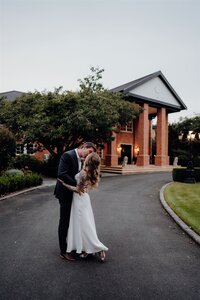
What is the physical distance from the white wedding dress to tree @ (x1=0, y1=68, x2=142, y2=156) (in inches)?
560

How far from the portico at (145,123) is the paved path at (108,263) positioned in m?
24.5

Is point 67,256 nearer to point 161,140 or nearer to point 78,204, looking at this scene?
point 78,204

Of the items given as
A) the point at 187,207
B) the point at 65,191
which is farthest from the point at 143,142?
the point at 65,191

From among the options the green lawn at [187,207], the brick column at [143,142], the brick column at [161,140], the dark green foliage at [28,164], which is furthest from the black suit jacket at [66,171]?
the brick column at [161,140]

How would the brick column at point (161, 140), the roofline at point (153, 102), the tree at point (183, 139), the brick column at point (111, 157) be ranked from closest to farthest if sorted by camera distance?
1. the brick column at point (111, 157)
2. the roofline at point (153, 102)
3. the brick column at point (161, 140)
4. the tree at point (183, 139)

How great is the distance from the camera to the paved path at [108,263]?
3725 mm

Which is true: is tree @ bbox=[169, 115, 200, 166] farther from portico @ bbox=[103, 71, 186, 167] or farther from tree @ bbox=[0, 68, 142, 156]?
tree @ bbox=[0, 68, 142, 156]

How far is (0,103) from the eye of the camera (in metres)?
23.8

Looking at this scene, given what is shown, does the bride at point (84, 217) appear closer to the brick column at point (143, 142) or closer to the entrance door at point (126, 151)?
the brick column at point (143, 142)

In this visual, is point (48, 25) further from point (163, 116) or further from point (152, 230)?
point (163, 116)

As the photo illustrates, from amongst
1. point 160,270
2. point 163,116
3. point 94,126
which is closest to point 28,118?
point 94,126

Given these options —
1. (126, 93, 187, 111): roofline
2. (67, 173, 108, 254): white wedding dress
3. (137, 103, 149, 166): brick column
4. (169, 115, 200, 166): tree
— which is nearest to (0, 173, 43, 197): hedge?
(67, 173, 108, 254): white wedding dress

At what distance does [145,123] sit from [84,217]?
3006 centimetres

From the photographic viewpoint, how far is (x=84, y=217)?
483 centimetres
